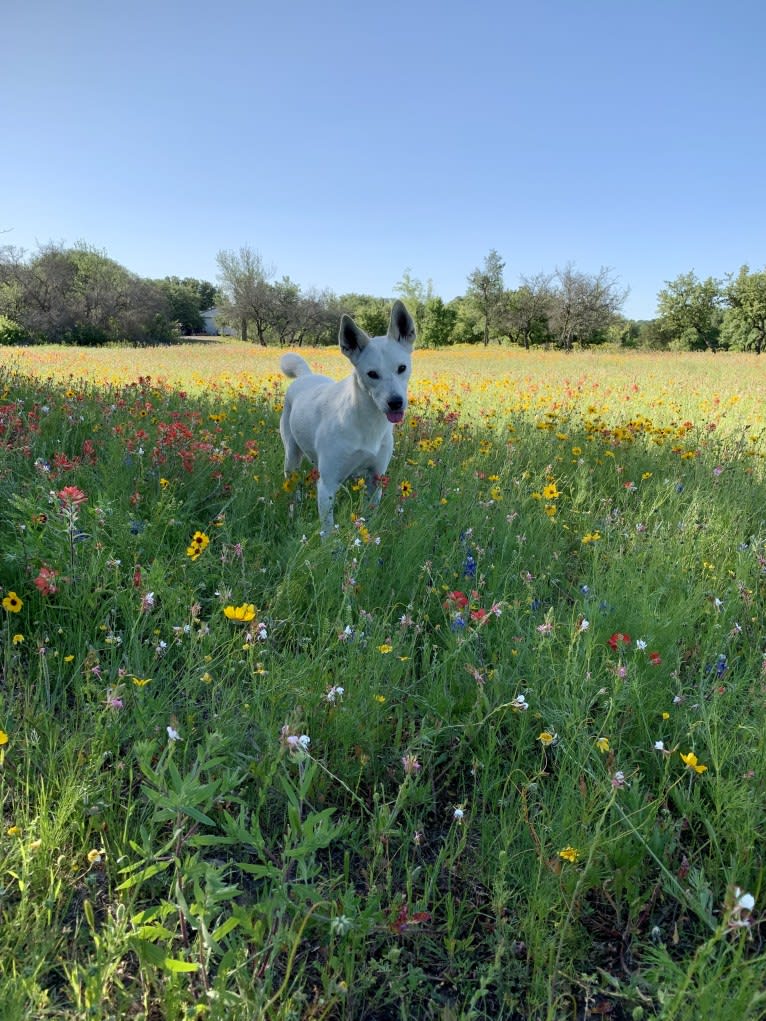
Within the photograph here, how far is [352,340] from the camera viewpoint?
14.6 ft

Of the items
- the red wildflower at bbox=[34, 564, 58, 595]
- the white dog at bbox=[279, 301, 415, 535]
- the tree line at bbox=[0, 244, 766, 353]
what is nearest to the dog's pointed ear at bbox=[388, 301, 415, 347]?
the white dog at bbox=[279, 301, 415, 535]

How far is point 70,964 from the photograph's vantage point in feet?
Answer: 4.67

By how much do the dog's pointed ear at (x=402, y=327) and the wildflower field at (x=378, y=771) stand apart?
4.78 ft

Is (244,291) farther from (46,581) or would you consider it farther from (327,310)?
(46,581)

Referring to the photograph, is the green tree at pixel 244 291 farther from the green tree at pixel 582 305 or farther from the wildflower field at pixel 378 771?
the wildflower field at pixel 378 771

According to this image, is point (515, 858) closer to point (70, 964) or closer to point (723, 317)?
point (70, 964)

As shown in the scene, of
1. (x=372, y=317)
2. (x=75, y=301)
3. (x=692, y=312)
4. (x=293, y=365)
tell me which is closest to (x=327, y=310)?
(x=372, y=317)

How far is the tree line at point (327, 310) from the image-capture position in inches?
2436

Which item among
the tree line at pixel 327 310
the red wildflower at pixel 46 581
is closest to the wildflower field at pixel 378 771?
the red wildflower at pixel 46 581

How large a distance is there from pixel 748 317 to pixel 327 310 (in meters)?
55.5

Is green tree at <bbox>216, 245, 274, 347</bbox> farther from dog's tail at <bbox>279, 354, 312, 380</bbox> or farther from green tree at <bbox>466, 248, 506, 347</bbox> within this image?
dog's tail at <bbox>279, 354, 312, 380</bbox>

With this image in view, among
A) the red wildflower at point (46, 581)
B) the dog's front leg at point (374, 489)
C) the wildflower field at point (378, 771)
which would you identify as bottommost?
the wildflower field at point (378, 771)

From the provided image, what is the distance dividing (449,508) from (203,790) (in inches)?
123

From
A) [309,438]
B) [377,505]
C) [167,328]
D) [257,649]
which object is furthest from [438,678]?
[167,328]
